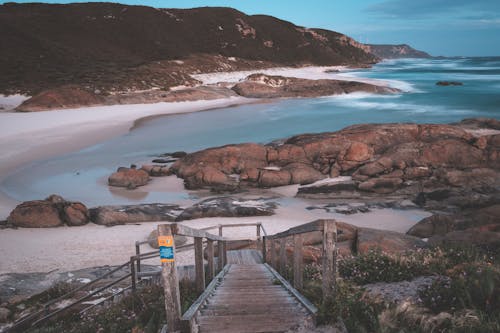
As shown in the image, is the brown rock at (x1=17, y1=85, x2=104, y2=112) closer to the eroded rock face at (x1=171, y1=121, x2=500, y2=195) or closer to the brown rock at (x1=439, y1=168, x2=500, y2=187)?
the eroded rock face at (x1=171, y1=121, x2=500, y2=195)

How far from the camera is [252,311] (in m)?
4.21

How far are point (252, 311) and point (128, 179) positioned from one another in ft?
58.3

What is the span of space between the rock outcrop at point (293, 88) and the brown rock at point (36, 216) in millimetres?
47780

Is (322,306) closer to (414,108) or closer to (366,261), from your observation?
(366,261)

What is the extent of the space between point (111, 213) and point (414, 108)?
47342mm

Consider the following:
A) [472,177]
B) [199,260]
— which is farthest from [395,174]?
[199,260]

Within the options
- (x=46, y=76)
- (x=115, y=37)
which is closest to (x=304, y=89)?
(x=46, y=76)

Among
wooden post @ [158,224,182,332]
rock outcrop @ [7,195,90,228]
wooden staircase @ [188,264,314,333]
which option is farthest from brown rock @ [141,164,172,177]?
wooden post @ [158,224,182,332]

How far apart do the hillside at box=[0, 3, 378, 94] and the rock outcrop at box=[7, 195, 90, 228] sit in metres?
37.5

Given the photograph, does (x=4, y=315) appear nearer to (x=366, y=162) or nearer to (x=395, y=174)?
(x=395, y=174)

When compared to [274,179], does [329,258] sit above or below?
above

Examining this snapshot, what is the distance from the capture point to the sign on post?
133 inches

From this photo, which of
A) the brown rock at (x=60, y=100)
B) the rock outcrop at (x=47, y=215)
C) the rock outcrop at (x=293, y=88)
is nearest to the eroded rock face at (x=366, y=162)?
the rock outcrop at (x=47, y=215)

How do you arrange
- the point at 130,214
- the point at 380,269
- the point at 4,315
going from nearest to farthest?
the point at 380,269 < the point at 4,315 < the point at 130,214
